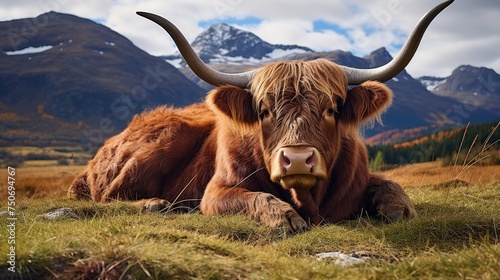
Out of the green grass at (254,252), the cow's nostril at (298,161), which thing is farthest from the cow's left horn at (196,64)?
the green grass at (254,252)

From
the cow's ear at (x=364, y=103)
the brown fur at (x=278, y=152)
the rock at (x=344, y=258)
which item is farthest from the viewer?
the cow's ear at (x=364, y=103)

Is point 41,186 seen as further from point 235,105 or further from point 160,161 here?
point 235,105

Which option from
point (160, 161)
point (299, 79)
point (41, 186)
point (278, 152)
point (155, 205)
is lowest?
point (41, 186)

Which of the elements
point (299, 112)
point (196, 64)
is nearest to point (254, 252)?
point (299, 112)

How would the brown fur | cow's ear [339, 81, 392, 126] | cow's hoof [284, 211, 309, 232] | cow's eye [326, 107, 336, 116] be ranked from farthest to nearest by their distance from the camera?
cow's ear [339, 81, 392, 126] → cow's eye [326, 107, 336, 116] → the brown fur → cow's hoof [284, 211, 309, 232]

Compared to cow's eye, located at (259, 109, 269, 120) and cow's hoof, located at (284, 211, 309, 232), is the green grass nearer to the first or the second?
cow's hoof, located at (284, 211, 309, 232)

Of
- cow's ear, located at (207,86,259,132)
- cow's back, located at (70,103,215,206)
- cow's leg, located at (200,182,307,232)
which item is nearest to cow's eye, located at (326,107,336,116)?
cow's ear, located at (207,86,259,132)

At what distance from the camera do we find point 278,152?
5.51 meters

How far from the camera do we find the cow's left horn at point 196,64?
6.53 metres

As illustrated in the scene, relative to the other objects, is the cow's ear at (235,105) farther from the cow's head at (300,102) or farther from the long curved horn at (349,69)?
the long curved horn at (349,69)

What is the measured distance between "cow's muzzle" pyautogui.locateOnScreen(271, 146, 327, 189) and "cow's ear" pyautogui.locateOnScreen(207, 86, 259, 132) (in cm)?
135

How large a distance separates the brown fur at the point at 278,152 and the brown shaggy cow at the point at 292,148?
1cm

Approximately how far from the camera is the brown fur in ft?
19.6

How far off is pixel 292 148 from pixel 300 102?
816 mm
